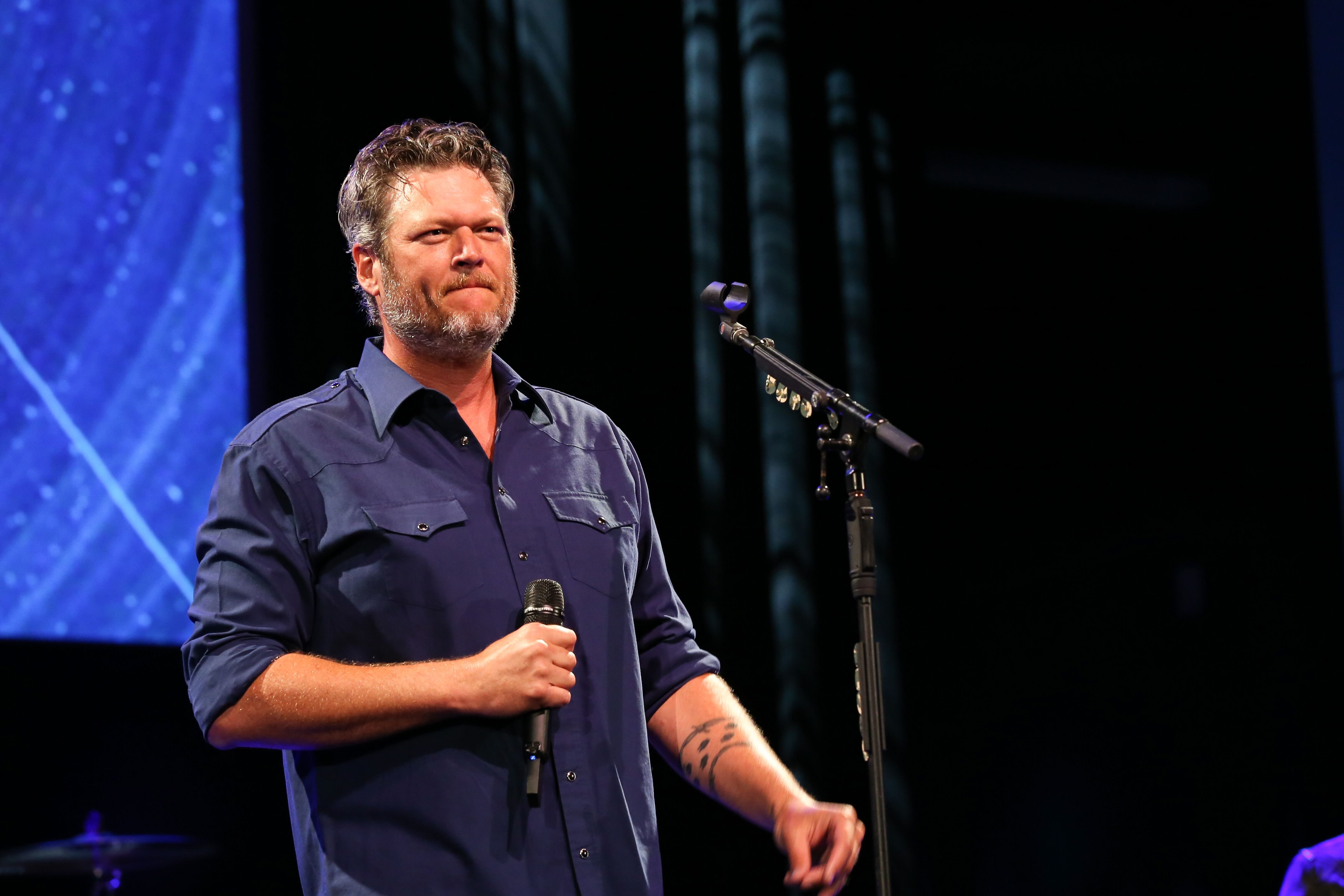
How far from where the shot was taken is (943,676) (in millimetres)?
3748

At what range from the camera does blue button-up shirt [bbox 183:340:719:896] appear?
1.38 m

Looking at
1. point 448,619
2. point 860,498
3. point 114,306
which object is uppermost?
point 114,306

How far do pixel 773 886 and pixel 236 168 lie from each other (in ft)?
7.74

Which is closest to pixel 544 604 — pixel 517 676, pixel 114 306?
pixel 517 676

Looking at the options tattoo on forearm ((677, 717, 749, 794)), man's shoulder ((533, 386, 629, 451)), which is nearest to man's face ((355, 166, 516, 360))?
man's shoulder ((533, 386, 629, 451))

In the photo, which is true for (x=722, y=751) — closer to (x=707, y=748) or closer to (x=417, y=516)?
(x=707, y=748)

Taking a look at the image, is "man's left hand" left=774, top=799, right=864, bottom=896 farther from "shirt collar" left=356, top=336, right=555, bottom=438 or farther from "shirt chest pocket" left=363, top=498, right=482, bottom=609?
"shirt collar" left=356, top=336, right=555, bottom=438

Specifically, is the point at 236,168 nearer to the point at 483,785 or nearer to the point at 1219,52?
the point at 483,785

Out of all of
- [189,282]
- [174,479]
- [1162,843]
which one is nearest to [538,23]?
[189,282]

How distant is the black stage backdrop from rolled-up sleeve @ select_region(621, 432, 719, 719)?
1.60 m

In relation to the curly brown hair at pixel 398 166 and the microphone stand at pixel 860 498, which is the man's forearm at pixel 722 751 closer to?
the microphone stand at pixel 860 498

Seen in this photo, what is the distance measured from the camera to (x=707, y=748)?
5.32ft

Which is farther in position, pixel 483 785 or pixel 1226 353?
pixel 1226 353

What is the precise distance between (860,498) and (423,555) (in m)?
0.55
